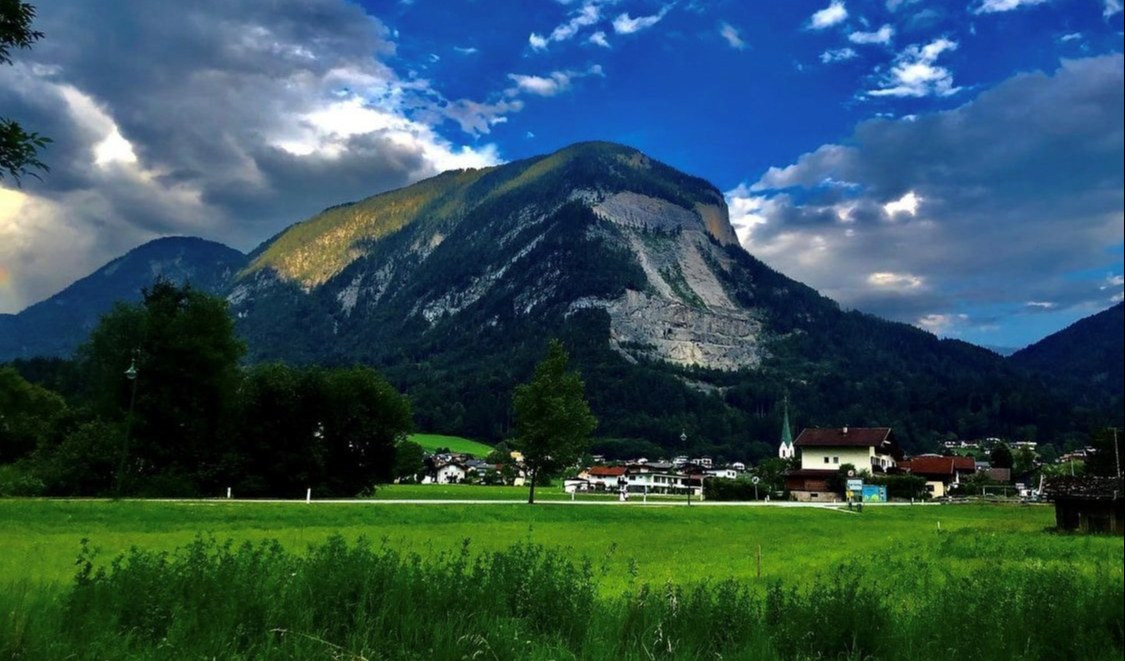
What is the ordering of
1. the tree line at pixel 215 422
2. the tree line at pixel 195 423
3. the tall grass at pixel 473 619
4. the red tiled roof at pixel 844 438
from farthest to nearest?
the red tiled roof at pixel 844 438, the tree line at pixel 215 422, the tree line at pixel 195 423, the tall grass at pixel 473 619

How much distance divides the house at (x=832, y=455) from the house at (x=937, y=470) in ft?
16.7

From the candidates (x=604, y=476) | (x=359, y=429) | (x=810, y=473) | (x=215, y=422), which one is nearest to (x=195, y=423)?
(x=215, y=422)

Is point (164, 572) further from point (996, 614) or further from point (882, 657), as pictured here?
point (996, 614)

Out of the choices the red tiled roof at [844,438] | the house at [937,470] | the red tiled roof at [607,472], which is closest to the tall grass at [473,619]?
the red tiled roof at [844,438]

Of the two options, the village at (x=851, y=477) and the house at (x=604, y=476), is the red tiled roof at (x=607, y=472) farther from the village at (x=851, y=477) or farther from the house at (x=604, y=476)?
the village at (x=851, y=477)

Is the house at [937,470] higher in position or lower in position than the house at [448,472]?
higher

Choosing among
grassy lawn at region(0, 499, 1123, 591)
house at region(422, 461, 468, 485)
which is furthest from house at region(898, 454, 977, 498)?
house at region(422, 461, 468, 485)

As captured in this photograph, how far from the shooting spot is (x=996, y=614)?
9.62 metres

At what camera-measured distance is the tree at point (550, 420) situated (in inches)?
2285

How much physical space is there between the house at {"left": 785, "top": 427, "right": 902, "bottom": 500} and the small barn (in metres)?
58.6

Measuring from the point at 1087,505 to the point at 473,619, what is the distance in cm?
4023

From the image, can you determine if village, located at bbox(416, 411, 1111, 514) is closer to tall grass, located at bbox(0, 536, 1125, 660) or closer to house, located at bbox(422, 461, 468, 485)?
house, located at bbox(422, 461, 468, 485)

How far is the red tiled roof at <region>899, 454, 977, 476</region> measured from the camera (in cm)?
11006

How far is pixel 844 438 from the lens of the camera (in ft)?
345
